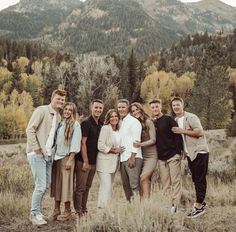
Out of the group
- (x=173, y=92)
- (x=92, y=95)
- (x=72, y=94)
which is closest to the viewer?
(x=92, y=95)

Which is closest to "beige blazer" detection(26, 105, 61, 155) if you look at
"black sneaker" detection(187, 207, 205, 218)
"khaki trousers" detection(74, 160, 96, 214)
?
"khaki trousers" detection(74, 160, 96, 214)

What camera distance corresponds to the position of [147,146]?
650 centimetres

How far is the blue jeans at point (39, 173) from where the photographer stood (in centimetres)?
604

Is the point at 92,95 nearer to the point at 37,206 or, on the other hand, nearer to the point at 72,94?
the point at 72,94

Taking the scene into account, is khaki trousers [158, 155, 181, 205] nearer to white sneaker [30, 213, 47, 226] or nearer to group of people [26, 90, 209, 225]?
group of people [26, 90, 209, 225]

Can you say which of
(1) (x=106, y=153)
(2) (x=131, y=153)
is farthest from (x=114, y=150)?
(2) (x=131, y=153)

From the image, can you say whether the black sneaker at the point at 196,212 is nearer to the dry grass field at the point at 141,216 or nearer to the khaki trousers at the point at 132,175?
the dry grass field at the point at 141,216

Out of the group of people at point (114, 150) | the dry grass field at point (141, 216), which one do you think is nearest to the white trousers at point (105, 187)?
the group of people at point (114, 150)

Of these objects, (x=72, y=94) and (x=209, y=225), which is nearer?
(x=209, y=225)

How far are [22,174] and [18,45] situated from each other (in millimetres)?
125861

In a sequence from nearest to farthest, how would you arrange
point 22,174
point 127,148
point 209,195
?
point 127,148 < point 209,195 < point 22,174

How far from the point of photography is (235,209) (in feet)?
22.8

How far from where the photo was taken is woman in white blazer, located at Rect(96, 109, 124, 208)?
6406 mm

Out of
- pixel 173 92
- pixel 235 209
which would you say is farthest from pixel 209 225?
pixel 173 92
